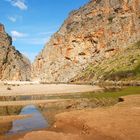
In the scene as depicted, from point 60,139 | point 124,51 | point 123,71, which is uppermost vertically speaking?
point 124,51

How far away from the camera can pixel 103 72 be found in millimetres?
183375

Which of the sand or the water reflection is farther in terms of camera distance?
the water reflection

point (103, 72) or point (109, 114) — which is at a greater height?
point (103, 72)

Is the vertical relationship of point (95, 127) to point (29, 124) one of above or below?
above

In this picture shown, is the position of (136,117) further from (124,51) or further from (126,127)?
(124,51)

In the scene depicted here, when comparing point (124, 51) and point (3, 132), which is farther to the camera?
point (124, 51)

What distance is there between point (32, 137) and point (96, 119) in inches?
285

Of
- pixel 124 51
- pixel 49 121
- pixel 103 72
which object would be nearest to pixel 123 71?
pixel 103 72

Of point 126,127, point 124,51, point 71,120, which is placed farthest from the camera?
point 124,51

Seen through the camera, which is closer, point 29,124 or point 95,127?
point 95,127

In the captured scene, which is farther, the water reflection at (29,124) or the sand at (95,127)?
the water reflection at (29,124)

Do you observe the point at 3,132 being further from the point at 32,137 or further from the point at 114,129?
the point at 114,129

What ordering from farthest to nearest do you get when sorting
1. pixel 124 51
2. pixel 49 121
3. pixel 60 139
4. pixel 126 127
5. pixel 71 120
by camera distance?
pixel 124 51 → pixel 49 121 → pixel 71 120 → pixel 126 127 → pixel 60 139

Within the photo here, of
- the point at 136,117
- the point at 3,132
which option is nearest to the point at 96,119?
the point at 136,117
